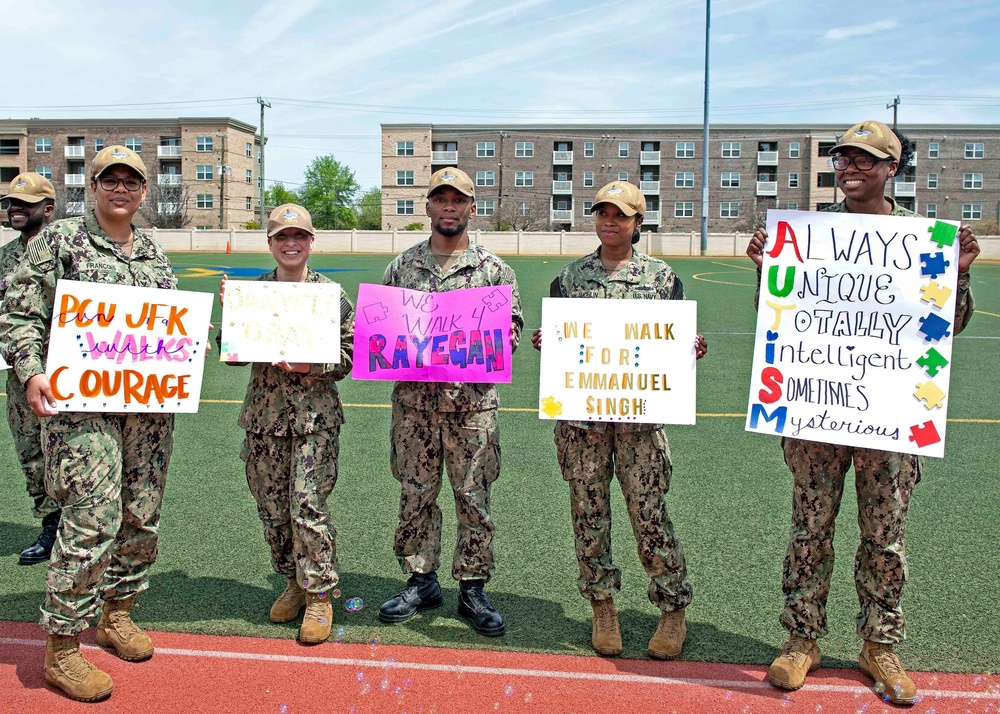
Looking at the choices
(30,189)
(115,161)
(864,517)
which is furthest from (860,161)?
(30,189)

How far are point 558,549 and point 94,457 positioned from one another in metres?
2.86

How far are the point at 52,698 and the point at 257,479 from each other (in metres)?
1.27

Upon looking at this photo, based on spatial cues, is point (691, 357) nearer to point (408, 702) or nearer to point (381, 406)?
point (408, 702)

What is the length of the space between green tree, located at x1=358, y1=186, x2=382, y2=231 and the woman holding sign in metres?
101

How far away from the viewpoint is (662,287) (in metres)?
4.26

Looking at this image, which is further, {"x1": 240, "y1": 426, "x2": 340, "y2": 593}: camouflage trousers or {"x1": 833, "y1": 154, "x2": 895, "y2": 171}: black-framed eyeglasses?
{"x1": 240, "y1": 426, "x2": 340, "y2": 593}: camouflage trousers

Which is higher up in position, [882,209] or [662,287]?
[882,209]

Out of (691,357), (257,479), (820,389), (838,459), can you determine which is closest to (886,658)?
(838,459)

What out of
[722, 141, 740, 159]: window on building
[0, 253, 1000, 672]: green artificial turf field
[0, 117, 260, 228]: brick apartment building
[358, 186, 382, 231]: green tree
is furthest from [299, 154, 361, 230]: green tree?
[0, 253, 1000, 672]: green artificial turf field

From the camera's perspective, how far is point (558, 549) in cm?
551

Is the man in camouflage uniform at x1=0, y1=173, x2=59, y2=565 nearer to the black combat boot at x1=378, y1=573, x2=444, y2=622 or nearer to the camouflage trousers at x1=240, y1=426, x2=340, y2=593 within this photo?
the camouflage trousers at x1=240, y1=426, x2=340, y2=593

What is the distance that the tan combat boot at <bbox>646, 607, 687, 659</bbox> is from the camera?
13.5 feet

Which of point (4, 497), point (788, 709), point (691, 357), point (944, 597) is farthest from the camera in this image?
point (4, 497)

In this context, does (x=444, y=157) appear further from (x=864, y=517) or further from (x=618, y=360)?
(x=864, y=517)
